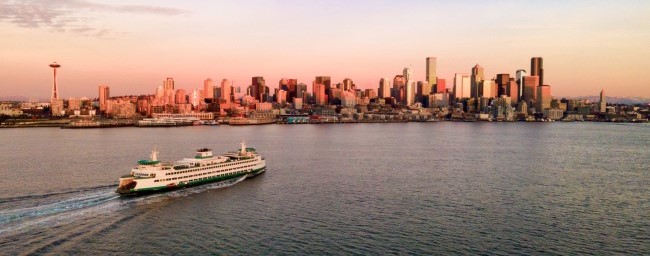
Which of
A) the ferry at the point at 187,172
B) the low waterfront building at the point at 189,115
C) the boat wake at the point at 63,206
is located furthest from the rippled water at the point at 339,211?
the low waterfront building at the point at 189,115

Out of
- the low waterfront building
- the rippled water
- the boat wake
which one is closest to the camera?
the rippled water

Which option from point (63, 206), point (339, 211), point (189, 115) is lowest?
point (339, 211)

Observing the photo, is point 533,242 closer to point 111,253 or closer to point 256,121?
point 111,253

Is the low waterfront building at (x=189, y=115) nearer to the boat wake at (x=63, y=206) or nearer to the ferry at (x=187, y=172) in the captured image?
the ferry at (x=187, y=172)

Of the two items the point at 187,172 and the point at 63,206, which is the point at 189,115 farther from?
the point at 63,206

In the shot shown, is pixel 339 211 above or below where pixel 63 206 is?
below

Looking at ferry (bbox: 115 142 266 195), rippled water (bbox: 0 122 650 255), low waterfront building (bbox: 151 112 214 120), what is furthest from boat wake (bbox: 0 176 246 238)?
low waterfront building (bbox: 151 112 214 120)

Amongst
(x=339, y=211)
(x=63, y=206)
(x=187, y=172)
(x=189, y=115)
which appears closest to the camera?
(x=63, y=206)

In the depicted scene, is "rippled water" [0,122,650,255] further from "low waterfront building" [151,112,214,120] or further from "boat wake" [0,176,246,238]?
"low waterfront building" [151,112,214,120]

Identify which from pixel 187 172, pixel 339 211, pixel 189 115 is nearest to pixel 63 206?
pixel 187 172
